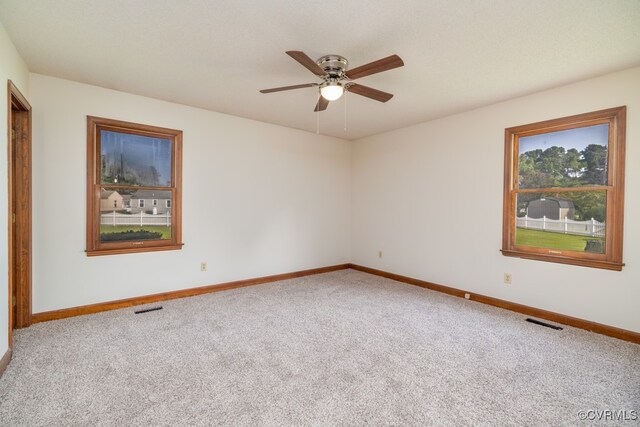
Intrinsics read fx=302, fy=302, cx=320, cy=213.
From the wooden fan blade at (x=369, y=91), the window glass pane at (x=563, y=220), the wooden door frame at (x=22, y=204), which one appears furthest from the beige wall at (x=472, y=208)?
the wooden door frame at (x=22, y=204)

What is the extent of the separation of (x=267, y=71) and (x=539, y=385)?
10.8ft

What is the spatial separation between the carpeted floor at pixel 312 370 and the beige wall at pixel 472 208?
1.38ft

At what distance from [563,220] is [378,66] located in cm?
271

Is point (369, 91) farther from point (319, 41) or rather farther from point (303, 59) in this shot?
point (303, 59)

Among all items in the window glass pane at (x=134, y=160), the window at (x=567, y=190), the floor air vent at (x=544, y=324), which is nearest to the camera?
the window at (x=567, y=190)

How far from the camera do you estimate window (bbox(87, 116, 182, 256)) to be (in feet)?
10.9

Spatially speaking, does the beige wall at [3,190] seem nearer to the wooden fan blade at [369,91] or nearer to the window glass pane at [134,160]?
the window glass pane at [134,160]

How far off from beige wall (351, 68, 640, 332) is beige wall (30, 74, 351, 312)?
0.76 m

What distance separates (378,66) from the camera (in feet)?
7.13

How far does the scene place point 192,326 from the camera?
2984 mm

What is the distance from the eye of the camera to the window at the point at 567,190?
113 inches

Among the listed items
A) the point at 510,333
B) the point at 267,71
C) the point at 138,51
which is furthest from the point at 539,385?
the point at 138,51

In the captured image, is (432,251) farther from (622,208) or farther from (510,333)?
(622,208)

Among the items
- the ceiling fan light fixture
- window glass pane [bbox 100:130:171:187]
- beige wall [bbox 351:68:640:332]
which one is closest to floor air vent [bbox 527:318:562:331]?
beige wall [bbox 351:68:640:332]
